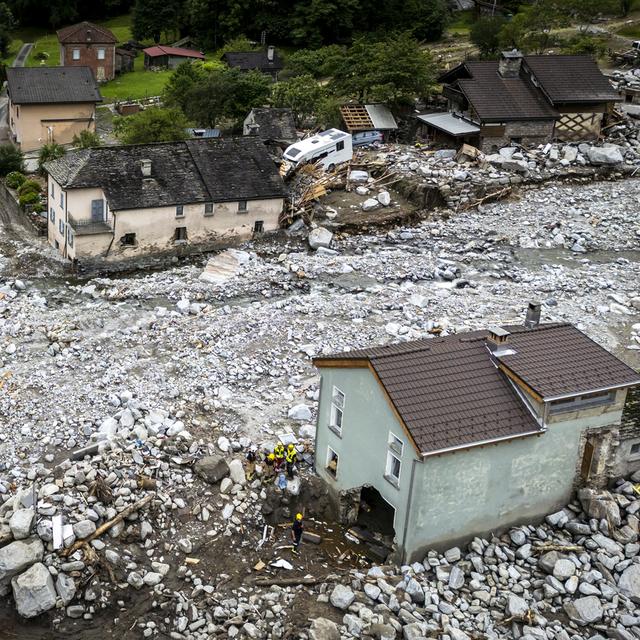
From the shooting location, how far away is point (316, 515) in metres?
25.7

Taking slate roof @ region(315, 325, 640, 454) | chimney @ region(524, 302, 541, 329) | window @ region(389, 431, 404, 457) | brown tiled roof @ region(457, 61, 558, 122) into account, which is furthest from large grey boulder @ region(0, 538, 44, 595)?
brown tiled roof @ region(457, 61, 558, 122)

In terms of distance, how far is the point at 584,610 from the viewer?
72.0 feet

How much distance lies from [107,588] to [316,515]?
19.2ft

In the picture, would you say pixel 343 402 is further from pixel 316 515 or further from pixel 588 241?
pixel 588 241

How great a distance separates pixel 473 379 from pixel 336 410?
3.81 m

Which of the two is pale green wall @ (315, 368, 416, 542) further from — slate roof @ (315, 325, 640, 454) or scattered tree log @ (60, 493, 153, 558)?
scattered tree log @ (60, 493, 153, 558)

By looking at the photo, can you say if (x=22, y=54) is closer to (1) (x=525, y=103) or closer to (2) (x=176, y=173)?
(2) (x=176, y=173)

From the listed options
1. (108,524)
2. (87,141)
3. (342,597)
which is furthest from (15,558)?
(87,141)

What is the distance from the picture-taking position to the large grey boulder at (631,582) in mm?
22578

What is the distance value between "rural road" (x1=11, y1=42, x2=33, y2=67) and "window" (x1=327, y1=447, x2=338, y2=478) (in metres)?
70.4

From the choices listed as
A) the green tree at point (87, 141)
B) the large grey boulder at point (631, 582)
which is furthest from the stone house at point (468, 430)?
the green tree at point (87, 141)

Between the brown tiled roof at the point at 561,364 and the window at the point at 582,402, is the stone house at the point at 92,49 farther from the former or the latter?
the window at the point at 582,402

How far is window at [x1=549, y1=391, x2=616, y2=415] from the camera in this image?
23.7 m

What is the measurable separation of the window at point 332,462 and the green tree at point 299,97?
1470 inches
